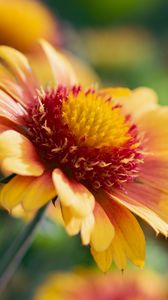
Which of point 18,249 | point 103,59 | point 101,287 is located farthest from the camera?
point 103,59

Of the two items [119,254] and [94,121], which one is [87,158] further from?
[119,254]

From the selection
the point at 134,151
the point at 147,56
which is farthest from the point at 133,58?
the point at 134,151

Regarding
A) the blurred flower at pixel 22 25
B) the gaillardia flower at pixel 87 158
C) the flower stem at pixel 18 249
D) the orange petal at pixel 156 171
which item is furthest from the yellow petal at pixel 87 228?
the blurred flower at pixel 22 25

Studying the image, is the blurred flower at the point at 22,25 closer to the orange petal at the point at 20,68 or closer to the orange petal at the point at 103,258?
the orange petal at the point at 20,68

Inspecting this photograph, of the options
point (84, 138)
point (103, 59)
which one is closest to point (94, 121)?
point (84, 138)

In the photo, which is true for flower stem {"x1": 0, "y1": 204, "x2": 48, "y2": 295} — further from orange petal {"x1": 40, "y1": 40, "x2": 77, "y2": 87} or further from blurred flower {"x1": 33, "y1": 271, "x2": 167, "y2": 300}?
blurred flower {"x1": 33, "y1": 271, "x2": 167, "y2": 300}
